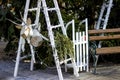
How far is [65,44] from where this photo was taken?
5.69 meters

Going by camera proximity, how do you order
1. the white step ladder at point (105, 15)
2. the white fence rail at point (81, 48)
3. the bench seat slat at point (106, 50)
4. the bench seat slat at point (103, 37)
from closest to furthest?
the bench seat slat at point (106, 50) → the white fence rail at point (81, 48) → the bench seat slat at point (103, 37) → the white step ladder at point (105, 15)

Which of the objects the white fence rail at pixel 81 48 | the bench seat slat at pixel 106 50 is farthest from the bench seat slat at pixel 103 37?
the bench seat slat at pixel 106 50

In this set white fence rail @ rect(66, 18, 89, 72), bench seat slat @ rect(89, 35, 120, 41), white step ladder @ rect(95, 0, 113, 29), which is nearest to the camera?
white fence rail @ rect(66, 18, 89, 72)

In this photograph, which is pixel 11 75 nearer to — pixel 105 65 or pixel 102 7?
pixel 105 65

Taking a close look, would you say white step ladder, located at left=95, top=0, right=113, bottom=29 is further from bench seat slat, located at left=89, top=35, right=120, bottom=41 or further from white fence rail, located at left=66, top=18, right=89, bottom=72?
white fence rail, located at left=66, top=18, right=89, bottom=72

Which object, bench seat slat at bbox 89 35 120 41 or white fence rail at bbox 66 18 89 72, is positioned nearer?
white fence rail at bbox 66 18 89 72

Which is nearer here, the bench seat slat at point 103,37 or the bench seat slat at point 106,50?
the bench seat slat at point 106,50

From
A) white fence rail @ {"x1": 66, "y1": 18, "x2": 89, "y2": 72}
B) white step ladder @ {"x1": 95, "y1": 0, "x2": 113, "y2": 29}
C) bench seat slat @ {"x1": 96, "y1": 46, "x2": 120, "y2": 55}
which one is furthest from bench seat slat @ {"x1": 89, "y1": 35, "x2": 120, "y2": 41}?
white step ladder @ {"x1": 95, "y1": 0, "x2": 113, "y2": 29}

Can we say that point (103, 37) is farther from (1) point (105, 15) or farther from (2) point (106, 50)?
(1) point (105, 15)

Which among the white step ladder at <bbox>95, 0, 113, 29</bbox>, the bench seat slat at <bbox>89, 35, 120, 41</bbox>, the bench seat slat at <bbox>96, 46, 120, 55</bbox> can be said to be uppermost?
the white step ladder at <bbox>95, 0, 113, 29</bbox>

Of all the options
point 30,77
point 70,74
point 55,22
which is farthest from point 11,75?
point 55,22

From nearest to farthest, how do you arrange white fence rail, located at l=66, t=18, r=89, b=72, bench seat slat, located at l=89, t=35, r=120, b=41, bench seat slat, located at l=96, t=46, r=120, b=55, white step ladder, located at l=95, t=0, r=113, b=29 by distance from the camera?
1. bench seat slat, located at l=96, t=46, r=120, b=55
2. white fence rail, located at l=66, t=18, r=89, b=72
3. bench seat slat, located at l=89, t=35, r=120, b=41
4. white step ladder, located at l=95, t=0, r=113, b=29

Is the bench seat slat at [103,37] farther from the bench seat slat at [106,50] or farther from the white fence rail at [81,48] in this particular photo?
the bench seat slat at [106,50]

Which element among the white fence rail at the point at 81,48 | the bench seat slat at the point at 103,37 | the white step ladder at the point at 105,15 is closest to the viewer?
the white fence rail at the point at 81,48
